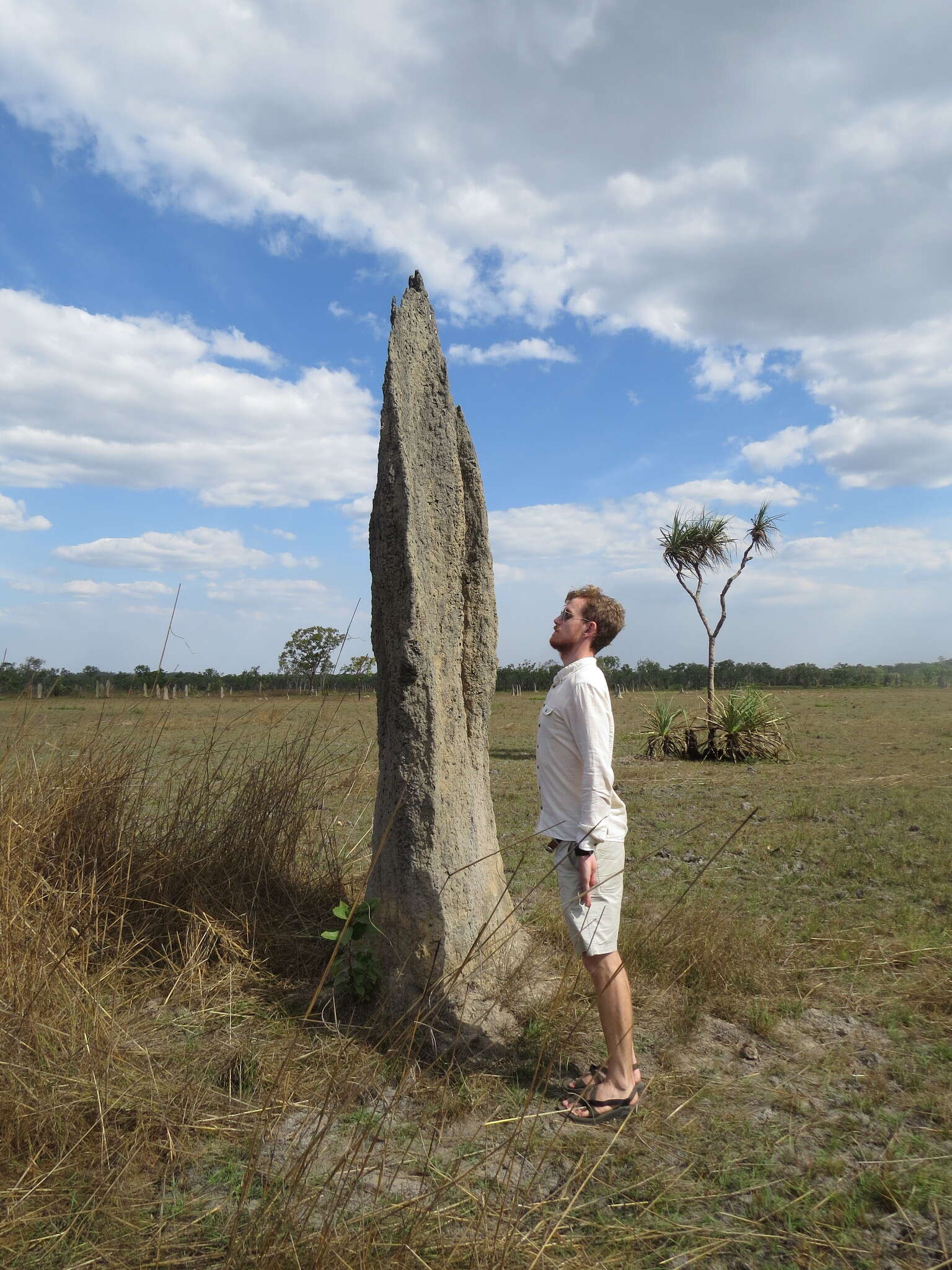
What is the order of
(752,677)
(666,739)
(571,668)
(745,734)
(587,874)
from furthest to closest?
(752,677) < (666,739) < (745,734) < (571,668) < (587,874)

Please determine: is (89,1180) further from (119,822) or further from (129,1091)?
(119,822)

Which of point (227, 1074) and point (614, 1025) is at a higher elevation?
point (614, 1025)

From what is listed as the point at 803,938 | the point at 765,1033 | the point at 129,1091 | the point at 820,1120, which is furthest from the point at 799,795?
the point at 129,1091

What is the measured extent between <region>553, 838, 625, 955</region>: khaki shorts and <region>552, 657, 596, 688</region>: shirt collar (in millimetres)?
627

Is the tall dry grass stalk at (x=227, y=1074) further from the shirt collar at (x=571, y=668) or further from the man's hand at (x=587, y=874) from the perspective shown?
the shirt collar at (x=571, y=668)

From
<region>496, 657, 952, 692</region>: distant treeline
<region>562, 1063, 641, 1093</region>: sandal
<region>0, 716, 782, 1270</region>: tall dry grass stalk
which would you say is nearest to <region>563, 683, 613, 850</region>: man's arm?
<region>0, 716, 782, 1270</region>: tall dry grass stalk

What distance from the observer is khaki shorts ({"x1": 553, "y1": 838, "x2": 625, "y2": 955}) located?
2930 millimetres

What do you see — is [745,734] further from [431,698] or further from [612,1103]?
[612,1103]

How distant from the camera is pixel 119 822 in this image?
4434 millimetres

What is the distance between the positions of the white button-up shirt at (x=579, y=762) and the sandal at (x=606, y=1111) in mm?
944

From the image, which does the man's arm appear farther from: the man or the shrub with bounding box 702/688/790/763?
the shrub with bounding box 702/688/790/763

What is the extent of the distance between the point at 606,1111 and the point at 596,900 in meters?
0.76

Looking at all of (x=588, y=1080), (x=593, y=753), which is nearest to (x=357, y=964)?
(x=588, y=1080)

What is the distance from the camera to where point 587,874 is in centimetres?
289
